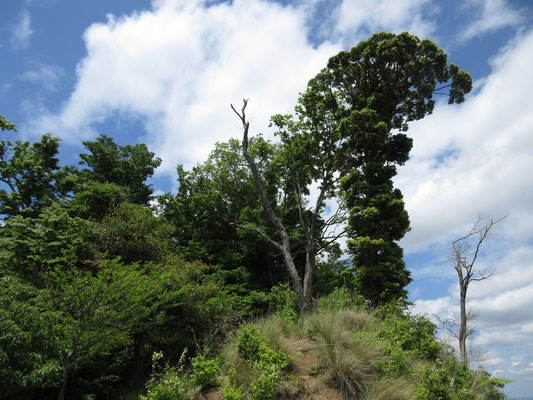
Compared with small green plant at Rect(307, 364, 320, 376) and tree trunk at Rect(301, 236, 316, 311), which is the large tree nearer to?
tree trunk at Rect(301, 236, 316, 311)

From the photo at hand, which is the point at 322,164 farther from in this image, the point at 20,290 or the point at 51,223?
the point at 20,290

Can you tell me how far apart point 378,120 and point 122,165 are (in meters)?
20.0

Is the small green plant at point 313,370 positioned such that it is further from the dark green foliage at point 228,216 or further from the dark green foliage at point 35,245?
the dark green foliage at point 228,216

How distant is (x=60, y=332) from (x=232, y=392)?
12.9 feet

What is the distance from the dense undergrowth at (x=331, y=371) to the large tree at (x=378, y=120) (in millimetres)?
4660

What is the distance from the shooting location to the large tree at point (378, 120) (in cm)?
1220

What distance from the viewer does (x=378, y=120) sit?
13.9 metres

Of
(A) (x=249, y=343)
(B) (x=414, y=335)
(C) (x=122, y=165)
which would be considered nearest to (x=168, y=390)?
(A) (x=249, y=343)

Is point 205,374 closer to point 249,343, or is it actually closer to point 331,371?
point 249,343

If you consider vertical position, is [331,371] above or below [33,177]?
below

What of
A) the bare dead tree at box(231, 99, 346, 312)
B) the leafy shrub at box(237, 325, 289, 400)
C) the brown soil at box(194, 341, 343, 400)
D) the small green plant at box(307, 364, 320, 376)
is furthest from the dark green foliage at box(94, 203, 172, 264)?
the small green plant at box(307, 364, 320, 376)

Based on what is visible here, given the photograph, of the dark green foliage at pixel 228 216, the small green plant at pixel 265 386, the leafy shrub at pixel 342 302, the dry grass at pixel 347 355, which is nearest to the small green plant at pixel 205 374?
the small green plant at pixel 265 386

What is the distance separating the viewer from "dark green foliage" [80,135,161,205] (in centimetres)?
2362

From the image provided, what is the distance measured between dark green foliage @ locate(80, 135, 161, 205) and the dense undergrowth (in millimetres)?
18640
